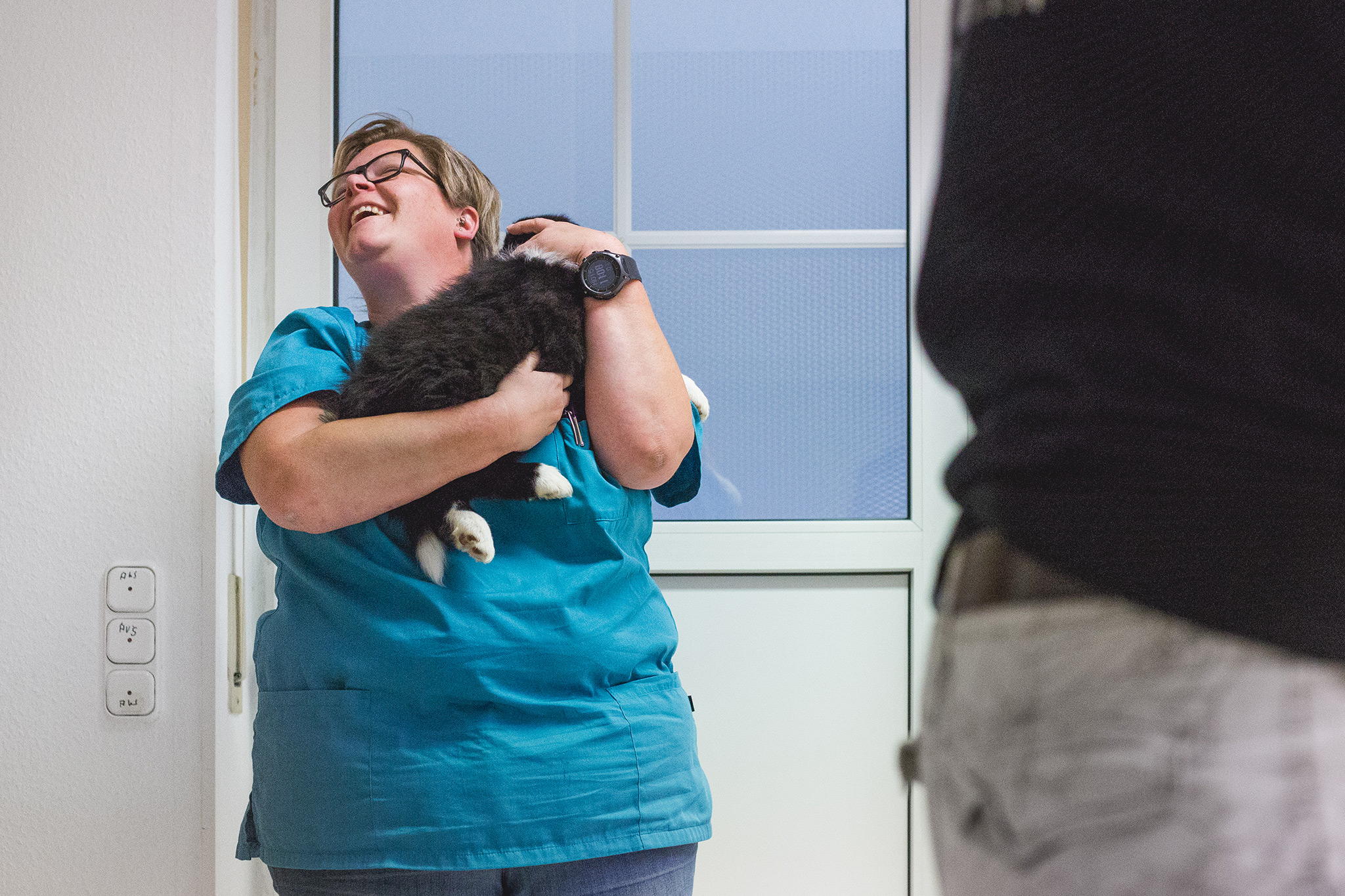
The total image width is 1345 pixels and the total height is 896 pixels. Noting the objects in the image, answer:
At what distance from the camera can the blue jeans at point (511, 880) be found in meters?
0.92

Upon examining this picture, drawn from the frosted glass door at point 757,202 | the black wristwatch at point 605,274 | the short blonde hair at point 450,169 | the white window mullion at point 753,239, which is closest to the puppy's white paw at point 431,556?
the black wristwatch at point 605,274

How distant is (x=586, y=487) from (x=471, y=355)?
0.20 meters

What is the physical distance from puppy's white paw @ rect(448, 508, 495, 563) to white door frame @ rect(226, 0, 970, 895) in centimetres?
60

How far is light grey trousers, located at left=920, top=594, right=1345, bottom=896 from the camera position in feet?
0.96

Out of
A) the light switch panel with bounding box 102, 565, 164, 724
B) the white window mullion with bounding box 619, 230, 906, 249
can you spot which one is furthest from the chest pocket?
the light switch panel with bounding box 102, 565, 164, 724

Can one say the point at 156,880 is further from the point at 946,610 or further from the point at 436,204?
the point at 946,610

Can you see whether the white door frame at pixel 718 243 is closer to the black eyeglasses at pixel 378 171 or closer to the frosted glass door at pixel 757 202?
the frosted glass door at pixel 757 202

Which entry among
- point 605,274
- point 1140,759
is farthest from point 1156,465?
point 605,274

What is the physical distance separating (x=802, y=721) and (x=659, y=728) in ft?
2.00

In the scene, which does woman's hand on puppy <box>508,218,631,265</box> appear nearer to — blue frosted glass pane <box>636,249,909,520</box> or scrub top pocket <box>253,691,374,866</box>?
blue frosted glass pane <box>636,249,909,520</box>

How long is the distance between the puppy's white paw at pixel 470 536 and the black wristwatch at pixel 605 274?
1.03 feet

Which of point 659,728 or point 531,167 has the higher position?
point 531,167

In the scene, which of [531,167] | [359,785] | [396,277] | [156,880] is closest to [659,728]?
[359,785]

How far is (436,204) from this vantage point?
1279 millimetres
